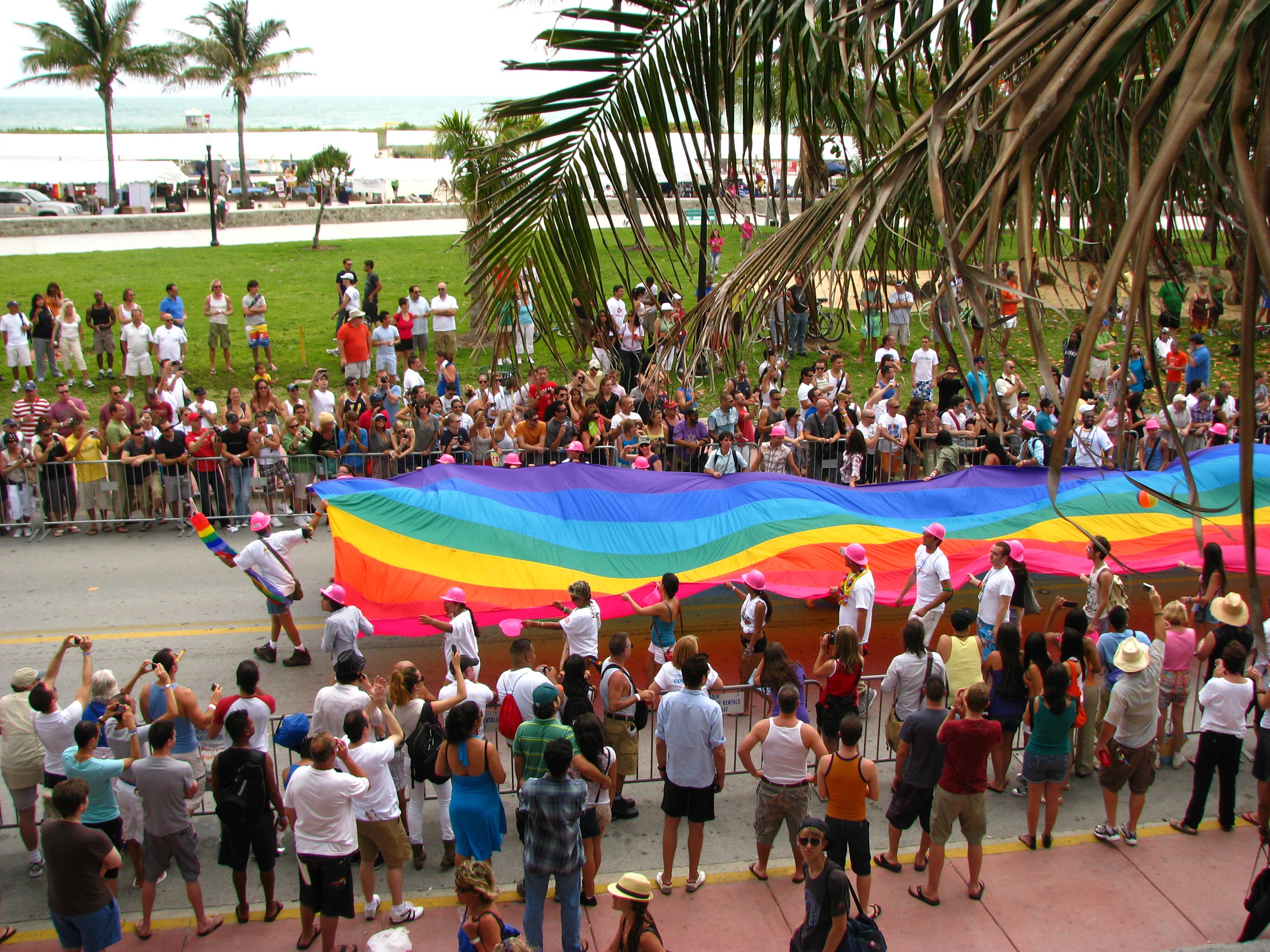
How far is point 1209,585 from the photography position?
10.4m

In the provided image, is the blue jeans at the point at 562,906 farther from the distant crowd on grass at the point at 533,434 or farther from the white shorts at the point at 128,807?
the distant crowd on grass at the point at 533,434

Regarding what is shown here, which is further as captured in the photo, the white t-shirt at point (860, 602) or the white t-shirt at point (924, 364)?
the white t-shirt at point (924, 364)

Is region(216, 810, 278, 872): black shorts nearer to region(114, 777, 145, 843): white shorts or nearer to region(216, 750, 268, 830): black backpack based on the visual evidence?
region(216, 750, 268, 830): black backpack

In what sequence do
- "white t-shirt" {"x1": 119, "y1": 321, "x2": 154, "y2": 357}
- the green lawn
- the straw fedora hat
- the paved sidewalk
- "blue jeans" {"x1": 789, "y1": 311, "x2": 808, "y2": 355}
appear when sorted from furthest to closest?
the green lawn → "blue jeans" {"x1": 789, "y1": 311, "x2": 808, "y2": 355} → "white t-shirt" {"x1": 119, "y1": 321, "x2": 154, "y2": 357} → the straw fedora hat → the paved sidewalk

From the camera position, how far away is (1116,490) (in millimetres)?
12984

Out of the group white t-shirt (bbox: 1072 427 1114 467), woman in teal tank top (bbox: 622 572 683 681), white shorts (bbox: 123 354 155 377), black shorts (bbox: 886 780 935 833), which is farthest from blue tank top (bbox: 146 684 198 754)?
white shorts (bbox: 123 354 155 377)

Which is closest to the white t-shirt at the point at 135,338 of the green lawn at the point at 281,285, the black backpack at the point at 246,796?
the green lawn at the point at 281,285

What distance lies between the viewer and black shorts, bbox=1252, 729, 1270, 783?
786 centimetres

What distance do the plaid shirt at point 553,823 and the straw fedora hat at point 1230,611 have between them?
554 cm

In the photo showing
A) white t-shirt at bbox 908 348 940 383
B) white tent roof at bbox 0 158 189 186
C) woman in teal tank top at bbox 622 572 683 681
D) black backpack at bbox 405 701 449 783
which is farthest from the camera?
white tent roof at bbox 0 158 189 186

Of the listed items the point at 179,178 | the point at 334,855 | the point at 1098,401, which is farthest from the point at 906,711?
the point at 179,178

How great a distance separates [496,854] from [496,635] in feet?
11.6

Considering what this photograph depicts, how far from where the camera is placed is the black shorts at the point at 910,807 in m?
7.75

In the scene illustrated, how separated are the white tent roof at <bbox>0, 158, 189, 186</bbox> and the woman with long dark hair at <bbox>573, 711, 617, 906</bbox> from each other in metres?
49.3
